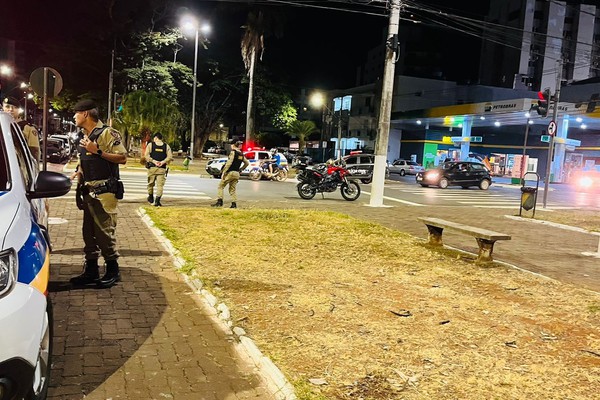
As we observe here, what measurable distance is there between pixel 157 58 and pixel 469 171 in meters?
23.5

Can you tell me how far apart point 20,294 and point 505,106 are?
1433 inches

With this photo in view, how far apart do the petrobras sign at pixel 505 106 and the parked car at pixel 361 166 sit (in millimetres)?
10786

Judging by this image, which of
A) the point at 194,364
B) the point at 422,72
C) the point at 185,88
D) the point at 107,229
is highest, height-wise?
the point at 422,72

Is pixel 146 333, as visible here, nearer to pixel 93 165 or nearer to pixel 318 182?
pixel 93 165

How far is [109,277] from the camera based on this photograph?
5.71 m

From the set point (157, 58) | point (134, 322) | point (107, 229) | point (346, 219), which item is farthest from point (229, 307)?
point (157, 58)

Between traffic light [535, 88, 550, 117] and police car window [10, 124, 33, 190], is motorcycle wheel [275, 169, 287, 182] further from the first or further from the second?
police car window [10, 124, 33, 190]

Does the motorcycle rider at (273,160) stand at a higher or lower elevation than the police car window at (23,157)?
lower

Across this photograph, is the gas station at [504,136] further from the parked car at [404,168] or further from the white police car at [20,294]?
the white police car at [20,294]

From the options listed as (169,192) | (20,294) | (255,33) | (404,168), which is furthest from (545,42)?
(20,294)

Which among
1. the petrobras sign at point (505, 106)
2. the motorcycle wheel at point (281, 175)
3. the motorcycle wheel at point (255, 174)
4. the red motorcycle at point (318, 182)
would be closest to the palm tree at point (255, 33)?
the motorcycle wheel at point (281, 175)

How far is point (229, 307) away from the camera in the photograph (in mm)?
5172

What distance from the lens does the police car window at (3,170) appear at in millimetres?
3172

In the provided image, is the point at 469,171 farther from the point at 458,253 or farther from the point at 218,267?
the point at 218,267
